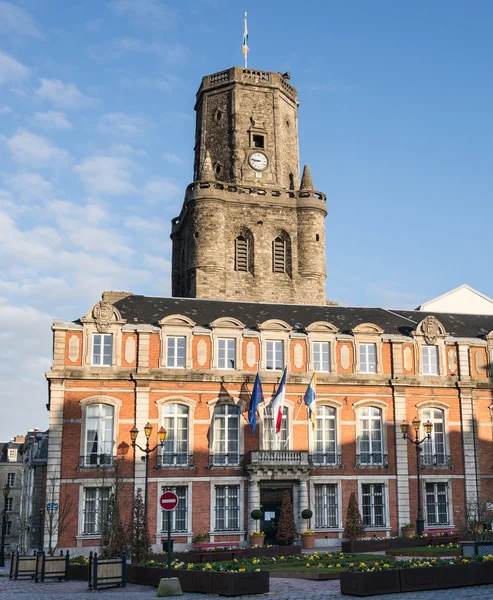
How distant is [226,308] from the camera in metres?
46.3

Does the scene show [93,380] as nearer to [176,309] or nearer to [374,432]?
[176,309]

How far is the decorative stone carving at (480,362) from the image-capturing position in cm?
4566

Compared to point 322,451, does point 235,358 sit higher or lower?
higher

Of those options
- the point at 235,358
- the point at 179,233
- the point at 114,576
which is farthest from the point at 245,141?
the point at 114,576

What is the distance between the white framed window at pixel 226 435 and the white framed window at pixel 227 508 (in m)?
1.36

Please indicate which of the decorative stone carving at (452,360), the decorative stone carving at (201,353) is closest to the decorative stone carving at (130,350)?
the decorative stone carving at (201,353)

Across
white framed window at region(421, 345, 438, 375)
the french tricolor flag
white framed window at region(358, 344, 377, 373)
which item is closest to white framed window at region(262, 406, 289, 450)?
the french tricolor flag

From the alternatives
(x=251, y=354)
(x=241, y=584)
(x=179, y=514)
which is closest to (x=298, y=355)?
(x=251, y=354)

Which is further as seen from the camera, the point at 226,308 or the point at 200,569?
the point at 226,308

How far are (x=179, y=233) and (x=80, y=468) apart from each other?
30468 millimetres

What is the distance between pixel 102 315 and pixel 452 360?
777 inches

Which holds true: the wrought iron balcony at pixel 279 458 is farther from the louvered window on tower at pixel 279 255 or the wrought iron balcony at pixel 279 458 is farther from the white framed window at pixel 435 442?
the louvered window on tower at pixel 279 255

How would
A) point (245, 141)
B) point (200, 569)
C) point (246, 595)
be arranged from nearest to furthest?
point (246, 595), point (200, 569), point (245, 141)

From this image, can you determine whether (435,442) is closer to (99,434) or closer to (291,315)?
(291,315)
